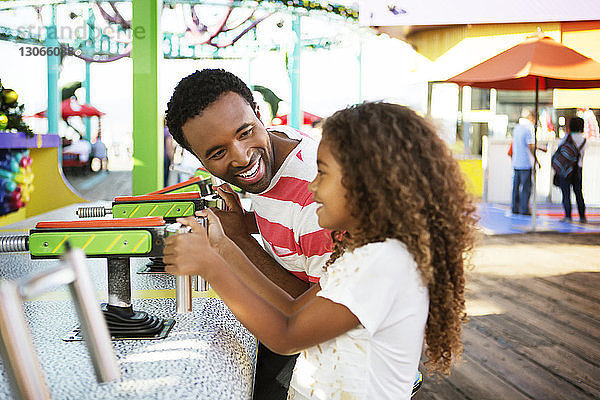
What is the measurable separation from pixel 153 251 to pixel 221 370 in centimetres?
21

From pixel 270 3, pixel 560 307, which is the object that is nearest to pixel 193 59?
pixel 270 3

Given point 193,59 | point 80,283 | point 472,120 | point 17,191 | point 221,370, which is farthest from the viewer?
point 193,59

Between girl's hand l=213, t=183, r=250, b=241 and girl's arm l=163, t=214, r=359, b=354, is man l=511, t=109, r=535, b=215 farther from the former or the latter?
girl's arm l=163, t=214, r=359, b=354

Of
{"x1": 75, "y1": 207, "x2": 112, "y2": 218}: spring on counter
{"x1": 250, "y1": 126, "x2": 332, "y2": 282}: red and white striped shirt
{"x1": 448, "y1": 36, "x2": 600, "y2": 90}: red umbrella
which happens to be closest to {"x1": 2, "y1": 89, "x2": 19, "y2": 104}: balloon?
{"x1": 75, "y1": 207, "x2": 112, "y2": 218}: spring on counter

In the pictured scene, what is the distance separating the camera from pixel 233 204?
4.62ft

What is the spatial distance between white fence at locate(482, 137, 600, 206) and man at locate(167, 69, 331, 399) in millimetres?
8440

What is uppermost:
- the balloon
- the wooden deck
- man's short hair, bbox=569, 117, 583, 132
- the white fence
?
man's short hair, bbox=569, 117, 583, 132

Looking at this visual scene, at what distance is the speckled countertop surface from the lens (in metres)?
0.81

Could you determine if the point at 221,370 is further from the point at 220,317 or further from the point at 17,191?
the point at 17,191

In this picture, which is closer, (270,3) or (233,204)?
(233,204)

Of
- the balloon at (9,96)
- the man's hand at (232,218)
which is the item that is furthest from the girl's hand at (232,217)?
the balloon at (9,96)

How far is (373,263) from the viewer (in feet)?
2.80

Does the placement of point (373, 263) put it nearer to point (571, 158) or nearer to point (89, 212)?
point (89, 212)

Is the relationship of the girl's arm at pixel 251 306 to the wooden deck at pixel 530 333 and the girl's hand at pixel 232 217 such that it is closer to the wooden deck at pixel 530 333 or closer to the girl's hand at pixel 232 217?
the girl's hand at pixel 232 217
